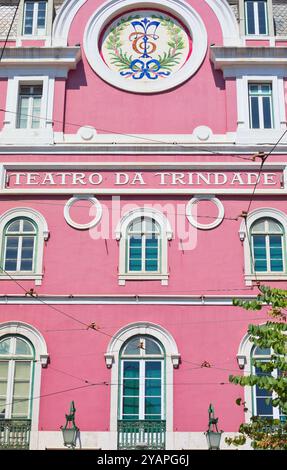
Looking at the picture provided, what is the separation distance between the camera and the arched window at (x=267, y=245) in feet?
74.4

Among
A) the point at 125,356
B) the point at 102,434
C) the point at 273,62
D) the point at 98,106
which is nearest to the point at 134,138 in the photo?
the point at 98,106

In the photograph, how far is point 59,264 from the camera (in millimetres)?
22781

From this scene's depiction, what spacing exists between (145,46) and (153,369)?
34.2ft

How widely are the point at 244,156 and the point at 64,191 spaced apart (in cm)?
542

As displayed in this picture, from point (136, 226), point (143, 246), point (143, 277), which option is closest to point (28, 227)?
point (136, 226)

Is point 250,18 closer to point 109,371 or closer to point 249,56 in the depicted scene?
point 249,56

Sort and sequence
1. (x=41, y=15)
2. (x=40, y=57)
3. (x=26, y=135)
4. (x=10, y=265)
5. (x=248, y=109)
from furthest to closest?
(x=41, y=15)
(x=40, y=57)
(x=248, y=109)
(x=26, y=135)
(x=10, y=265)

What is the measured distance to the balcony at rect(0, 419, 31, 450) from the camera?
818 inches

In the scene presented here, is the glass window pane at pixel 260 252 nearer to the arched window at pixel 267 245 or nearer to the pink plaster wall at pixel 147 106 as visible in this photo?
the arched window at pixel 267 245

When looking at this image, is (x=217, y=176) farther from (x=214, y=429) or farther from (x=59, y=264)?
(x=214, y=429)

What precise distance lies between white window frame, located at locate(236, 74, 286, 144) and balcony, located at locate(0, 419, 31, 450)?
1028cm

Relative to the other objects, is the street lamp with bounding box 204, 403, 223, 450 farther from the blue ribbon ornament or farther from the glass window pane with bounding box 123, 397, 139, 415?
the blue ribbon ornament

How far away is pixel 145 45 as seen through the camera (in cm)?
2562

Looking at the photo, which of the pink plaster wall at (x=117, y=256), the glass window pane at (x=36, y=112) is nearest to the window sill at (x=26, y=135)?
the glass window pane at (x=36, y=112)
